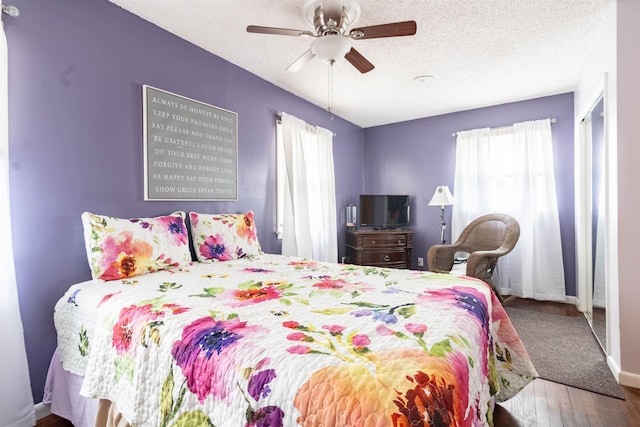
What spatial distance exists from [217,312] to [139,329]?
0.29 meters

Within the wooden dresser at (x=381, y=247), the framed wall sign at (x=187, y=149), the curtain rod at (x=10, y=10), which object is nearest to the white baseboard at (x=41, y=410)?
the framed wall sign at (x=187, y=149)

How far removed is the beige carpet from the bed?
30.1 inches

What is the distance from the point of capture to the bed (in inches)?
30.6

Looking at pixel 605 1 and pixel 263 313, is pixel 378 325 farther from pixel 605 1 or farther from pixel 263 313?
pixel 605 1

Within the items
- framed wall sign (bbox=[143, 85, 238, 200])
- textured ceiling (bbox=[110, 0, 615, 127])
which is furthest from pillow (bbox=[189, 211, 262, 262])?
textured ceiling (bbox=[110, 0, 615, 127])

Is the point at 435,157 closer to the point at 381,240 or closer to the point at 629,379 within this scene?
the point at 381,240

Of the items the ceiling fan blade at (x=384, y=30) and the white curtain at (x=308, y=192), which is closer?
the ceiling fan blade at (x=384, y=30)

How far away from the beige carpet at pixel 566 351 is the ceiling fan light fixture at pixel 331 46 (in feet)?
8.14

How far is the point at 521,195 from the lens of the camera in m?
3.95

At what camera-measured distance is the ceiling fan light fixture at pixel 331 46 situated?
182cm

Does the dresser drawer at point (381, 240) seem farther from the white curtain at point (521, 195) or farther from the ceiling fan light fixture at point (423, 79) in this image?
the ceiling fan light fixture at point (423, 79)

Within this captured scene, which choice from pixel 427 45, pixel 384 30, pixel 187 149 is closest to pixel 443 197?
pixel 427 45

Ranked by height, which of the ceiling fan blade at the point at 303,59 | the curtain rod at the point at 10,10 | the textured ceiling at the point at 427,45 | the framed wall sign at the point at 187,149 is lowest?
the framed wall sign at the point at 187,149

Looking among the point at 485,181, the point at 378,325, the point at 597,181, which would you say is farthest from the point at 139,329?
the point at 485,181
